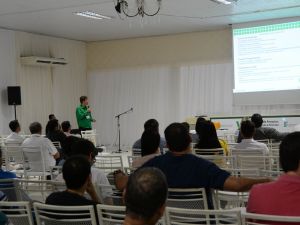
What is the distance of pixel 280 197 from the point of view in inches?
88.7

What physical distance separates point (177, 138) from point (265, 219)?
1.07 metres

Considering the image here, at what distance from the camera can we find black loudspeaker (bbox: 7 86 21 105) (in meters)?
11.1

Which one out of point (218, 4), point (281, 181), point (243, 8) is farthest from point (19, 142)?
point (281, 181)

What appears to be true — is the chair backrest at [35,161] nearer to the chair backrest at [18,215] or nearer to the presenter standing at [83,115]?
the chair backrest at [18,215]

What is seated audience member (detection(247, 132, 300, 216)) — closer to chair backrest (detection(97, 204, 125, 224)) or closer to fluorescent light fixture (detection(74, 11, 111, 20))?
chair backrest (detection(97, 204, 125, 224))

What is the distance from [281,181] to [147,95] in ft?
37.2

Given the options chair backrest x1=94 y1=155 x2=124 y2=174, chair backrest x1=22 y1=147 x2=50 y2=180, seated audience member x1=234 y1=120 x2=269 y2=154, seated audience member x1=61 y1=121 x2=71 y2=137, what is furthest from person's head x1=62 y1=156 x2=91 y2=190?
seated audience member x1=61 y1=121 x2=71 y2=137

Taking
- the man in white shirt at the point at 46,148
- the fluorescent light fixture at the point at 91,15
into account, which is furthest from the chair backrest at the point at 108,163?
the fluorescent light fixture at the point at 91,15

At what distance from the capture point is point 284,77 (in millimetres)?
11047

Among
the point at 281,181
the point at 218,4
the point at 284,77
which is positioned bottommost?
the point at 281,181

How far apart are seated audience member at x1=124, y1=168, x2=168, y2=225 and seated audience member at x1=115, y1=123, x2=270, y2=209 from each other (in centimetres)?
119

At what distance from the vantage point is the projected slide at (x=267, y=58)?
10844mm

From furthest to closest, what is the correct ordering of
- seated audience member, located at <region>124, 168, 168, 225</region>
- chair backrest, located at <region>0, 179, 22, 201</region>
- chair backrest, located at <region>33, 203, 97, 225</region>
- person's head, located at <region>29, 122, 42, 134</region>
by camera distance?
person's head, located at <region>29, 122, 42, 134</region> < chair backrest, located at <region>0, 179, 22, 201</region> < chair backrest, located at <region>33, 203, 97, 225</region> < seated audience member, located at <region>124, 168, 168, 225</region>

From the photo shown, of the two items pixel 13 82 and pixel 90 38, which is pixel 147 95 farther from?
pixel 13 82
